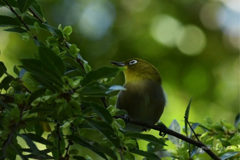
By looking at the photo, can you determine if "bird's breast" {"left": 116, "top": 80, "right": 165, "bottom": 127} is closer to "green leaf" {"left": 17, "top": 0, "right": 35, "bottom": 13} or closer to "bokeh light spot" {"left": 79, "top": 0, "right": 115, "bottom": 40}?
"green leaf" {"left": 17, "top": 0, "right": 35, "bottom": 13}

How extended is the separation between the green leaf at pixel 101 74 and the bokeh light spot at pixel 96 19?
4551 millimetres

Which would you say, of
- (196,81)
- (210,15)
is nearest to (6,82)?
(196,81)

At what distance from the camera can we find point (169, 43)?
6152mm

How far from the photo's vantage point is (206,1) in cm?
693

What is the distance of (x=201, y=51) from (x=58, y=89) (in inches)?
195

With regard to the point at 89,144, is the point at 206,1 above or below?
above

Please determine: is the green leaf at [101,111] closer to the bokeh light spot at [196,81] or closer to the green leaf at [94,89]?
the green leaf at [94,89]

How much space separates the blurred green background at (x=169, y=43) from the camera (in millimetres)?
5625

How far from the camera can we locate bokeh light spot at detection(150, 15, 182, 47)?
6.15 m

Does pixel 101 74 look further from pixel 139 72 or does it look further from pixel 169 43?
→ pixel 169 43

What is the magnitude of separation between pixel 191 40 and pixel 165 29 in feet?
1.53

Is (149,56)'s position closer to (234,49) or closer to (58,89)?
(234,49)

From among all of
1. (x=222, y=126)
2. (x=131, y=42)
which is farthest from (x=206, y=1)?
(x=222, y=126)

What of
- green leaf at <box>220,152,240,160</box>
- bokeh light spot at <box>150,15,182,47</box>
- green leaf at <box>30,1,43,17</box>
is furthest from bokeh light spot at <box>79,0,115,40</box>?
green leaf at <box>220,152,240,160</box>
